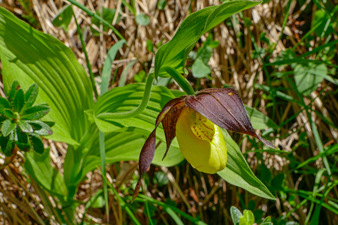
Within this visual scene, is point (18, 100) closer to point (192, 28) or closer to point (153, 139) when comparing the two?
point (153, 139)

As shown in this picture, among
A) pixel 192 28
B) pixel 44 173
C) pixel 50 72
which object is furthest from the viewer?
pixel 44 173

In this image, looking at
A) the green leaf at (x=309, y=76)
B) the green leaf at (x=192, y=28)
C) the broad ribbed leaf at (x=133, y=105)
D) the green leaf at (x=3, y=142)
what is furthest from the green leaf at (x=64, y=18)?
the green leaf at (x=309, y=76)

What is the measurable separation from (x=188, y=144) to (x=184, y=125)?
7cm

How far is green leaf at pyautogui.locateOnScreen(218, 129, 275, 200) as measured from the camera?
3.45ft

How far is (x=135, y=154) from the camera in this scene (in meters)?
1.25

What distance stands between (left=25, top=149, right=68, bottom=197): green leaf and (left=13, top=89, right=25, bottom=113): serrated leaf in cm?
31

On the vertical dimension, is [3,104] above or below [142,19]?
below

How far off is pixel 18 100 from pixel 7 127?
99 mm

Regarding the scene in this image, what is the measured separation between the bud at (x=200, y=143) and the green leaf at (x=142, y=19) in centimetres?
A: 84

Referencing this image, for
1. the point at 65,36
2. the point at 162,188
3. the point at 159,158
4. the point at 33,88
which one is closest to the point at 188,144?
the point at 159,158

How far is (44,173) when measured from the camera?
1.28 m

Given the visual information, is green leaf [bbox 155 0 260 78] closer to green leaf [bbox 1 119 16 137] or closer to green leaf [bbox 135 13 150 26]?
green leaf [bbox 1 119 16 137]

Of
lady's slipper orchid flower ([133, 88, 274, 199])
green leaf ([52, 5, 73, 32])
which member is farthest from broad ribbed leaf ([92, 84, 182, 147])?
green leaf ([52, 5, 73, 32])

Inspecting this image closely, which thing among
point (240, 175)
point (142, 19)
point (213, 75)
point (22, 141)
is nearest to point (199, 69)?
point (213, 75)
